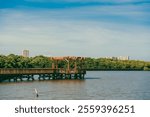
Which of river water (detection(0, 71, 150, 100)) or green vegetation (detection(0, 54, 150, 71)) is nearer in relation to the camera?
river water (detection(0, 71, 150, 100))

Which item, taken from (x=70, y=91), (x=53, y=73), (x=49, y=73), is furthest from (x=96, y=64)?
(x=70, y=91)

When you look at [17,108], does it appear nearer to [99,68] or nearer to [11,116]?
[11,116]

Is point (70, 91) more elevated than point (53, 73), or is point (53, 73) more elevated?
point (53, 73)

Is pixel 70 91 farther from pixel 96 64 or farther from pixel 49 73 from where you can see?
pixel 96 64

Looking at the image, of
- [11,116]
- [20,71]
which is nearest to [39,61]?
[20,71]

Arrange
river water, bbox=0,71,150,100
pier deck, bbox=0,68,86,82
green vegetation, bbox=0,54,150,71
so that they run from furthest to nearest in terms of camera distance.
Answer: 1. green vegetation, bbox=0,54,150,71
2. pier deck, bbox=0,68,86,82
3. river water, bbox=0,71,150,100

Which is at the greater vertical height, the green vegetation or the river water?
the green vegetation

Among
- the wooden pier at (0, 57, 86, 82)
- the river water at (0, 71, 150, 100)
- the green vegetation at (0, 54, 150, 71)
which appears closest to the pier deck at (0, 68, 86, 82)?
the wooden pier at (0, 57, 86, 82)

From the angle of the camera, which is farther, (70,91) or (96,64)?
(96,64)

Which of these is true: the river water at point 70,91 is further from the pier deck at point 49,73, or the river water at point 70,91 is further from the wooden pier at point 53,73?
the wooden pier at point 53,73

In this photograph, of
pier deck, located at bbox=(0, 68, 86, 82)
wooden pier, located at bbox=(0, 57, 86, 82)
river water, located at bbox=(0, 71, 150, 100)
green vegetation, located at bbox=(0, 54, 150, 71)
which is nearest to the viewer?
river water, located at bbox=(0, 71, 150, 100)

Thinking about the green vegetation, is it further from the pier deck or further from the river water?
the river water

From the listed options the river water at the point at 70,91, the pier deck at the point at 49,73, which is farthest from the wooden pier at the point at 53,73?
the river water at the point at 70,91

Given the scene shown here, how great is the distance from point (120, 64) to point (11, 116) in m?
171
